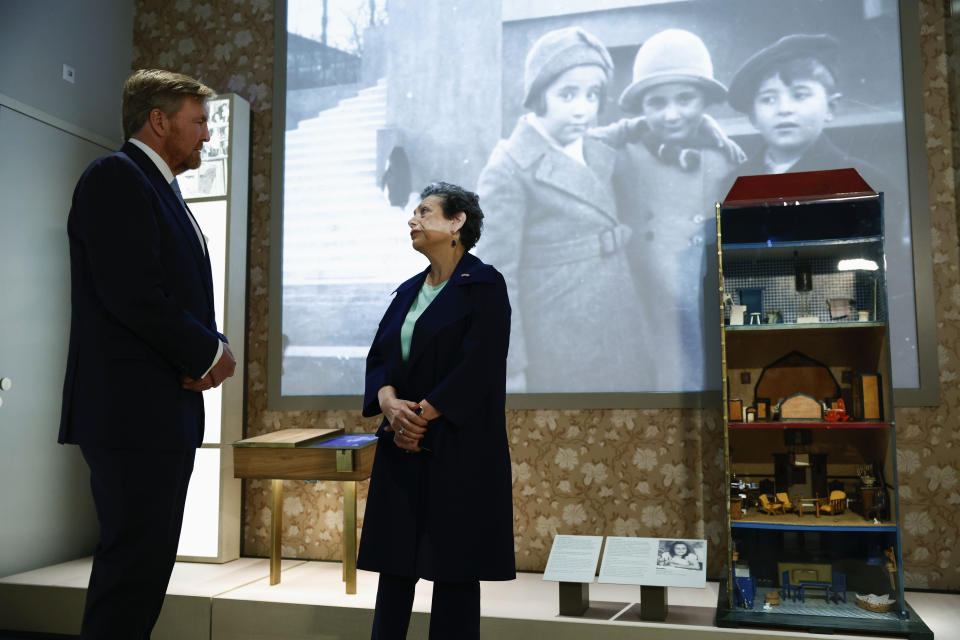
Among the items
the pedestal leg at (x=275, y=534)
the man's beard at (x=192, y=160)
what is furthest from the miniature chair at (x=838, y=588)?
the man's beard at (x=192, y=160)

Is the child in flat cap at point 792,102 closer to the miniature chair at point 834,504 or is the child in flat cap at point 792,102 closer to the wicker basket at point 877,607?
the miniature chair at point 834,504

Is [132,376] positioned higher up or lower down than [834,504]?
higher up

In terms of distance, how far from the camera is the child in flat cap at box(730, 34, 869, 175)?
11.7 ft

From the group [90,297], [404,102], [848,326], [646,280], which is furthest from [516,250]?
[90,297]

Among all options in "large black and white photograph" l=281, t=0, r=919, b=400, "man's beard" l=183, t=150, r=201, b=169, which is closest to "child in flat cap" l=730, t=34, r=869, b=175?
"large black and white photograph" l=281, t=0, r=919, b=400

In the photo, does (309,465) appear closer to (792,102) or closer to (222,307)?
(222,307)

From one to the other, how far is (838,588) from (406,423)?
5.85ft

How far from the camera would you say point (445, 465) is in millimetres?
2225

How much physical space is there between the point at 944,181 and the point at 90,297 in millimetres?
3353

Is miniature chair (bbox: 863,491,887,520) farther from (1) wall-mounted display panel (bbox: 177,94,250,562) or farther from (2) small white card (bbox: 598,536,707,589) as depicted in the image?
(1) wall-mounted display panel (bbox: 177,94,250,562)

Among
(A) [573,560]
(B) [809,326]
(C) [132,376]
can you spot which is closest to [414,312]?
(C) [132,376]

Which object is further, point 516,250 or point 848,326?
point 516,250

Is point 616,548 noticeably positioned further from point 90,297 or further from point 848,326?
point 90,297

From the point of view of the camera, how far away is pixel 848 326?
9.67ft
